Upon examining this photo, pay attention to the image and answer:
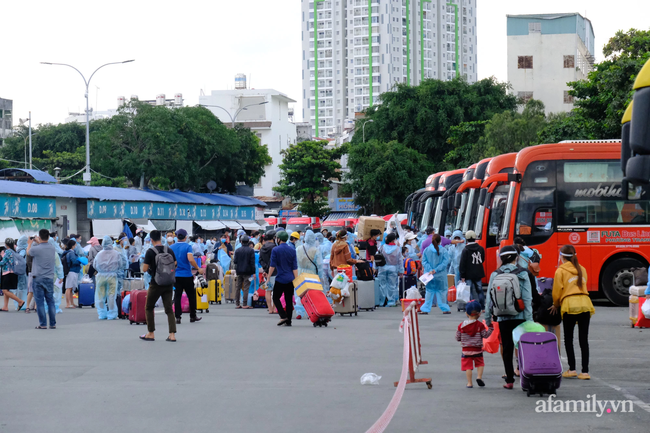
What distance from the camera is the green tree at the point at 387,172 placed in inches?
2121

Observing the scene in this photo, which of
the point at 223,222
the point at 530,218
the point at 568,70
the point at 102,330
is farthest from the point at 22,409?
the point at 568,70

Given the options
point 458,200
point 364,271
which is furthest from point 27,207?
point 364,271

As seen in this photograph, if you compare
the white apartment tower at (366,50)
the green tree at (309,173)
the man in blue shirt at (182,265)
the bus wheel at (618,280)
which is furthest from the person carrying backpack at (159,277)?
the white apartment tower at (366,50)

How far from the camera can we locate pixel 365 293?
63.2ft

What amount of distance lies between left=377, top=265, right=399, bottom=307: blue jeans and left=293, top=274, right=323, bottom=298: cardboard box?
4.41m

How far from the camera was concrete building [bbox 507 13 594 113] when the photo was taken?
7025 centimetres

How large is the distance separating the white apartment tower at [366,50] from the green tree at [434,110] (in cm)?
10225

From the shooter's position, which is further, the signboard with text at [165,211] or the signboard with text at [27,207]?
the signboard with text at [165,211]

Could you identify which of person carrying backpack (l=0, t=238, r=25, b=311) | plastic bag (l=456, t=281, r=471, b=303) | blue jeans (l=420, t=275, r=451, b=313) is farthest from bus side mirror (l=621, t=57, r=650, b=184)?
person carrying backpack (l=0, t=238, r=25, b=311)

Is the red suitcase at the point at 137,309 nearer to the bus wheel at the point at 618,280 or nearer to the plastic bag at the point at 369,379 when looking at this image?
the plastic bag at the point at 369,379

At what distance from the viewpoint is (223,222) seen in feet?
195

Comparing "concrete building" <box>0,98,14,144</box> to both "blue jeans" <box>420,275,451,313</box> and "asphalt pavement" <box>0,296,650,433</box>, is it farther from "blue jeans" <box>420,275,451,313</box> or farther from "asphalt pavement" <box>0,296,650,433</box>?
"asphalt pavement" <box>0,296,650,433</box>

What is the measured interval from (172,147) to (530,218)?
1433 inches

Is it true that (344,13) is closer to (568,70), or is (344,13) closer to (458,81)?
Result: (568,70)
